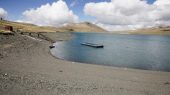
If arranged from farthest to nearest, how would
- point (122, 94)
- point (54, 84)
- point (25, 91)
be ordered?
1. point (54, 84)
2. point (122, 94)
3. point (25, 91)

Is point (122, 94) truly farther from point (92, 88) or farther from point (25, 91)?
point (25, 91)

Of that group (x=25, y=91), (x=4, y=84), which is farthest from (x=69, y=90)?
(x=4, y=84)

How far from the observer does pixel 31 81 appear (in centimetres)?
1853

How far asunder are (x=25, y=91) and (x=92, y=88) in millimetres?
6642

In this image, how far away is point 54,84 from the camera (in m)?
18.0

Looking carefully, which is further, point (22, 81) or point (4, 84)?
point (22, 81)

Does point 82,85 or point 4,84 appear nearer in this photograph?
point 4,84

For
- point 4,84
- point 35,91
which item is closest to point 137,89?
point 35,91

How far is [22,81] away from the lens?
18.4 meters

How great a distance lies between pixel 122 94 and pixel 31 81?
9.81 metres

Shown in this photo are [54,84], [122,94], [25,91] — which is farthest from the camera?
[54,84]

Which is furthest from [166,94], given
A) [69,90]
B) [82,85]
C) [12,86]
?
[12,86]

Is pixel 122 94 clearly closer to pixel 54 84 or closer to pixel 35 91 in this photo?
pixel 54 84

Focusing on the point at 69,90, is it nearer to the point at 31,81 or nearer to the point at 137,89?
the point at 31,81
